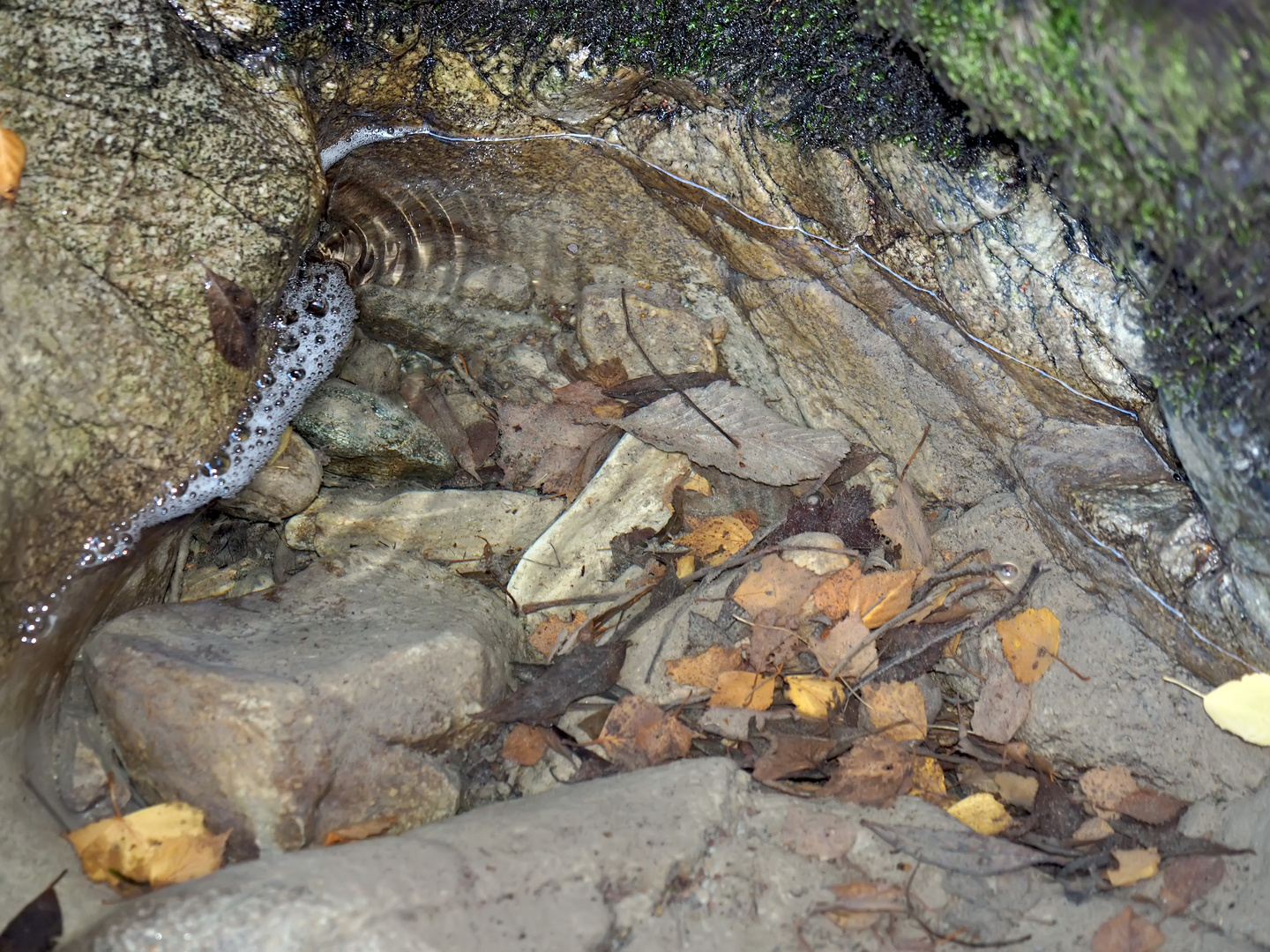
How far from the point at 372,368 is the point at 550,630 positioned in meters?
1.31

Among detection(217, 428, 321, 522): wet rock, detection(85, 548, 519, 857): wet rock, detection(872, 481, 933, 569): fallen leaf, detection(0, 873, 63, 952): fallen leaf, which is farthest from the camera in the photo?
detection(217, 428, 321, 522): wet rock

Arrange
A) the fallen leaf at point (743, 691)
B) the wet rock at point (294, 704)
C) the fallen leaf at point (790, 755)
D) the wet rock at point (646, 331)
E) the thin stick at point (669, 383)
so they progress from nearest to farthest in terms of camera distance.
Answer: the wet rock at point (294, 704) < the fallen leaf at point (790, 755) < the fallen leaf at point (743, 691) < the thin stick at point (669, 383) < the wet rock at point (646, 331)

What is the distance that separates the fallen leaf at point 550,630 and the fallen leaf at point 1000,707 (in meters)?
1.26

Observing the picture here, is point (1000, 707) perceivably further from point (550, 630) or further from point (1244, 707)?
point (550, 630)

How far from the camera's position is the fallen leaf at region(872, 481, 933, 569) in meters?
2.95

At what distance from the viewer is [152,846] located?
7.18 ft

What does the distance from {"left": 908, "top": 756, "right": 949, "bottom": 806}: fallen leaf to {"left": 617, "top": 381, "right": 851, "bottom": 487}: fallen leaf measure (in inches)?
40.8

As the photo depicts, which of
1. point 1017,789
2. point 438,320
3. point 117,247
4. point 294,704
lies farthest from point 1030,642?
point 117,247

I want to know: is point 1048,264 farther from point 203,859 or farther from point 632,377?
point 203,859

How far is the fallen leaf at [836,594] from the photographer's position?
2814 mm

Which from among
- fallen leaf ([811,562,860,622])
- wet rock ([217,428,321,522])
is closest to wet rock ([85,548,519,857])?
wet rock ([217,428,321,522])

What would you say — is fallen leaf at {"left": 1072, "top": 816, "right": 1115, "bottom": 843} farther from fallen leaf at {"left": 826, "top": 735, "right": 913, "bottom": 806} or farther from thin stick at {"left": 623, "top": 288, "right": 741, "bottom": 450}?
thin stick at {"left": 623, "top": 288, "right": 741, "bottom": 450}

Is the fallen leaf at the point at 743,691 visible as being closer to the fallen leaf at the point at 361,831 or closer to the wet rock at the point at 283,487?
the fallen leaf at the point at 361,831

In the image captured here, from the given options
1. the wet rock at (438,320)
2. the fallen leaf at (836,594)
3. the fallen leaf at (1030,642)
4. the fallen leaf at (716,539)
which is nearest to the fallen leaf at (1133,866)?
the fallen leaf at (1030,642)
